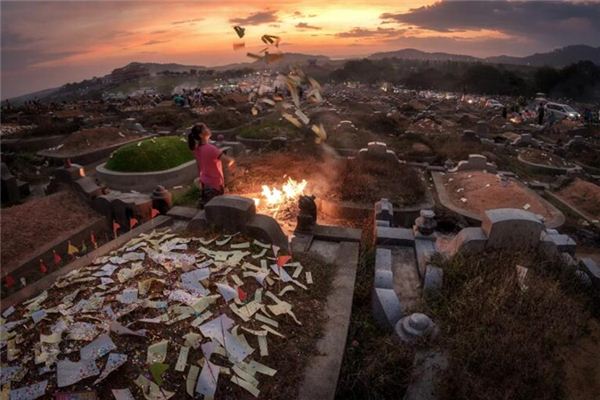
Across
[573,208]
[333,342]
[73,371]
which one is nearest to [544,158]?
[573,208]

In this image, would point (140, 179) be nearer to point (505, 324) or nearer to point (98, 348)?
point (98, 348)

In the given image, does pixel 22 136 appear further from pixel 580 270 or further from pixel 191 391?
pixel 580 270

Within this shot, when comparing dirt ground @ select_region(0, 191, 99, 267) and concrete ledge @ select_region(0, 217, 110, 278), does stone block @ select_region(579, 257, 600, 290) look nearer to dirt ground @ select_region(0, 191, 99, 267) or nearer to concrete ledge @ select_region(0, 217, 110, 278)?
concrete ledge @ select_region(0, 217, 110, 278)

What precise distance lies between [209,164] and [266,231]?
3.16m

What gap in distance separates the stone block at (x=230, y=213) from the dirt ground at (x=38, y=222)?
6041 mm

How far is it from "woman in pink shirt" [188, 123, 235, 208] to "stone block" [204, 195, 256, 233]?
195 cm

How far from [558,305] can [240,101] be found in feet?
151

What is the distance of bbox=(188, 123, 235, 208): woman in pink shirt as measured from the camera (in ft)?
30.7

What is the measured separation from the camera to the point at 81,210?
41.8ft

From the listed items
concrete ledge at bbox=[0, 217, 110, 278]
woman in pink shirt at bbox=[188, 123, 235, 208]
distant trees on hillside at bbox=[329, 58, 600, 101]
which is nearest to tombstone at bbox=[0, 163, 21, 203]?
concrete ledge at bbox=[0, 217, 110, 278]

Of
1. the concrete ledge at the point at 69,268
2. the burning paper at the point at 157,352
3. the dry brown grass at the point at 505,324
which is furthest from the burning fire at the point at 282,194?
the burning paper at the point at 157,352

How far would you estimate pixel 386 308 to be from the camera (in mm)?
6074

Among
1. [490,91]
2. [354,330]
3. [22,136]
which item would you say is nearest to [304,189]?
[354,330]

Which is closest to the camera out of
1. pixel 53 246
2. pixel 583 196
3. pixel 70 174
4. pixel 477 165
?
pixel 53 246
